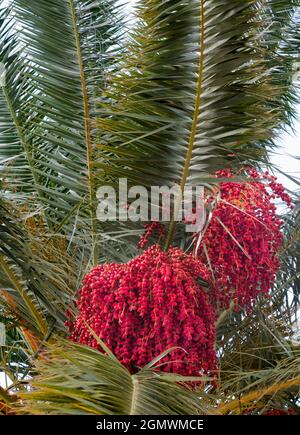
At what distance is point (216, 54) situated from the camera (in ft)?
10.4

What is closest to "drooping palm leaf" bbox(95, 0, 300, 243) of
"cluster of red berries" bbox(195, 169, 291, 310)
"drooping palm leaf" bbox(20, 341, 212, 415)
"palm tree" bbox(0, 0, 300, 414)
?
"palm tree" bbox(0, 0, 300, 414)

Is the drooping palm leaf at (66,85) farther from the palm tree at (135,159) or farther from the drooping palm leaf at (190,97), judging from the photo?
the drooping palm leaf at (190,97)

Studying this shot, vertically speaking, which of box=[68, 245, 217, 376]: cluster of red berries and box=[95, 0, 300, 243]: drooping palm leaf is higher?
box=[95, 0, 300, 243]: drooping palm leaf

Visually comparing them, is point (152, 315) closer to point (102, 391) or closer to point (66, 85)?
point (102, 391)

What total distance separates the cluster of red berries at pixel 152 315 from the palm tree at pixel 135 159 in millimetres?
134

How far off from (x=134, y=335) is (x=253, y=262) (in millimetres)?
613

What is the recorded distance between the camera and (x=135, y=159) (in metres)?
3.30

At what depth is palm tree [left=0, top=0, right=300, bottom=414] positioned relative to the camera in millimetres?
2580

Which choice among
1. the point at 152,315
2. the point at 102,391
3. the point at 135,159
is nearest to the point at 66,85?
the point at 135,159

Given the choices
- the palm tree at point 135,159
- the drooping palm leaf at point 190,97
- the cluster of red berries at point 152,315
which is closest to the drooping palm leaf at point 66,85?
the palm tree at point 135,159

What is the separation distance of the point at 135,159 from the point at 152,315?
2.56ft

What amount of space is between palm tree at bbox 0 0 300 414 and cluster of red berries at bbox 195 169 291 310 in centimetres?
17

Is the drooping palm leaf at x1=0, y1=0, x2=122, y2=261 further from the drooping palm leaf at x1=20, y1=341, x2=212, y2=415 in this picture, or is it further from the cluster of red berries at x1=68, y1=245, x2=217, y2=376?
→ the drooping palm leaf at x1=20, y1=341, x2=212, y2=415

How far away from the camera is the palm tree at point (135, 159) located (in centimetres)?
258
